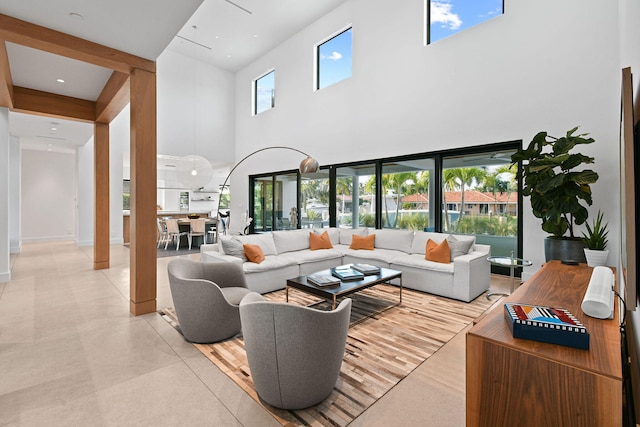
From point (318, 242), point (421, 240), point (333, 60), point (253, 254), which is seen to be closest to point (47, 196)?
point (253, 254)

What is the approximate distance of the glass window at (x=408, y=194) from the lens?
606 centimetres

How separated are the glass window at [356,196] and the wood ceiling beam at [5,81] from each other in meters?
5.86

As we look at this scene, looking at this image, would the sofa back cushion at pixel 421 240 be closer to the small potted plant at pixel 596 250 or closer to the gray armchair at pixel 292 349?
the small potted plant at pixel 596 250

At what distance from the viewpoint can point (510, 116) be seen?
4.86 m

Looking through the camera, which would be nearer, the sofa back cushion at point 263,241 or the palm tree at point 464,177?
the sofa back cushion at point 263,241

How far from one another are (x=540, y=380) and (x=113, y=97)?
18.2 ft

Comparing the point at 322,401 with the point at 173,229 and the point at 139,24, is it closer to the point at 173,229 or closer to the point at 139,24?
the point at 139,24

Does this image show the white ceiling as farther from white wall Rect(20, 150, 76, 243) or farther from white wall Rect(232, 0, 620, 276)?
white wall Rect(232, 0, 620, 276)

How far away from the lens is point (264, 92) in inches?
387

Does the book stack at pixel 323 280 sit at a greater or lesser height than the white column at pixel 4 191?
lesser

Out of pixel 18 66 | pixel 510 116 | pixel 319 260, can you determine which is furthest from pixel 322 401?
pixel 18 66

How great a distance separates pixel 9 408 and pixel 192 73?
9.84 meters

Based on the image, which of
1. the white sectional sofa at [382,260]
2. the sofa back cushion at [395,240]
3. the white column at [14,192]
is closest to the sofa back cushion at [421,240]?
the white sectional sofa at [382,260]

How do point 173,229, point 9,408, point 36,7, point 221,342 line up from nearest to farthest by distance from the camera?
point 9,408 < point 36,7 < point 221,342 < point 173,229
